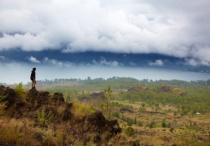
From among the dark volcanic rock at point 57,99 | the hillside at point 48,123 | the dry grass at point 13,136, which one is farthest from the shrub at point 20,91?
the dry grass at point 13,136

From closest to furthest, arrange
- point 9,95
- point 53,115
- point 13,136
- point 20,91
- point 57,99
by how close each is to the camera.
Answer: point 13,136
point 53,115
point 9,95
point 20,91
point 57,99

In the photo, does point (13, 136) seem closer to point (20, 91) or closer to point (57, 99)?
point (20, 91)

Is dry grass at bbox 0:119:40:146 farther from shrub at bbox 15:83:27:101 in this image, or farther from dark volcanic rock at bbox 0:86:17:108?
shrub at bbox 15:83:27:101

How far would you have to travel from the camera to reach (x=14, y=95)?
21312mm

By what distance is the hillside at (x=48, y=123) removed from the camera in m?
12.2

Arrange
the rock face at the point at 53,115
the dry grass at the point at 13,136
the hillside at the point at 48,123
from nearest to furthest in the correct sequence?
the dry grass at the point at 13,136 → the hillside at the point at 48,123 → the rock face at the point at 53,115

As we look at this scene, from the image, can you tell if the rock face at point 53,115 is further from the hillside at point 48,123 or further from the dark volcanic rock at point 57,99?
the dark volcanic rock at point 57,99

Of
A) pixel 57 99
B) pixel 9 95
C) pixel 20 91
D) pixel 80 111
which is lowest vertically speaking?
pixel 80 111

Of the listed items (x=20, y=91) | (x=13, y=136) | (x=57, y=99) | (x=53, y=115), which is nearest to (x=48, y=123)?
(x=53, y=115)

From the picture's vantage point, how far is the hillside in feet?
40.2

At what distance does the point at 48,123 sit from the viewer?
667 inches

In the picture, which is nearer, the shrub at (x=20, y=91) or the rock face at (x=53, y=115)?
the rock face at (x=53, y=115)

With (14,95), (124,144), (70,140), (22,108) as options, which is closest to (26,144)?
(70,140)

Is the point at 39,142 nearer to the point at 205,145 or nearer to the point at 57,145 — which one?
the point at 57,145
